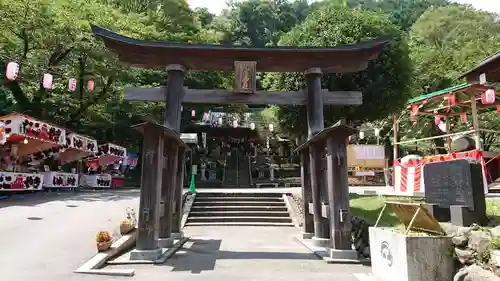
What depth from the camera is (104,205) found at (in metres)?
15.7

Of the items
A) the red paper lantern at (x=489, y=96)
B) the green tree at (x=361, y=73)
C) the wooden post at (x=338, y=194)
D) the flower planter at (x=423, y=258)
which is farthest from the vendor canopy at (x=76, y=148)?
the red paper lantern at (x=489, y=96)

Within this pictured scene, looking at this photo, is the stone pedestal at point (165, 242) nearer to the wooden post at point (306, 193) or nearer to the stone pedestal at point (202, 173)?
the wooden post at point (306, 193)

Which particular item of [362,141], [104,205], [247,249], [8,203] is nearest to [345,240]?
[247,249]

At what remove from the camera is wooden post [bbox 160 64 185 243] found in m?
10.3

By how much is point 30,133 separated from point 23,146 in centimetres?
325

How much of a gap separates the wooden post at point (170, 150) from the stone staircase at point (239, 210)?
5.03m

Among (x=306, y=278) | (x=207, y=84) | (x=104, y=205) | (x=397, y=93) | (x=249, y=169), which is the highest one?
(x=207, y=84)

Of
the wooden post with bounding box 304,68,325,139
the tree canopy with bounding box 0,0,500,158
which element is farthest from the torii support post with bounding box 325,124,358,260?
the tree canopy with bounding box 0,0,500,158

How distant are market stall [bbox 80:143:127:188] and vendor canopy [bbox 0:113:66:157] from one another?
16.7ft

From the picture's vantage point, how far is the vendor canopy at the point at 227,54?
10.3 m

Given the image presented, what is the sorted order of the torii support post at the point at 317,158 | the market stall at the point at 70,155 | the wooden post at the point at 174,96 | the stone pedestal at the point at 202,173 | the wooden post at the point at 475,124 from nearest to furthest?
the wooden post at the point at 174,96
the torii support post at the point at 317,158
the wooden post at the point at 475,124
the market stall at the point at 70,155
the stone pedestal at the point at 202,173

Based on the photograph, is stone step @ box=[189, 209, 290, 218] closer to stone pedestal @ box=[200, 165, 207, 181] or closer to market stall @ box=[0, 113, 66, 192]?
market stall @ box=[0, 113, 66, 192]

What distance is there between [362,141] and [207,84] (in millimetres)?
17525

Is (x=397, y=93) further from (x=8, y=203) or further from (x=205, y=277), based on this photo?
(x=8, y=203)
